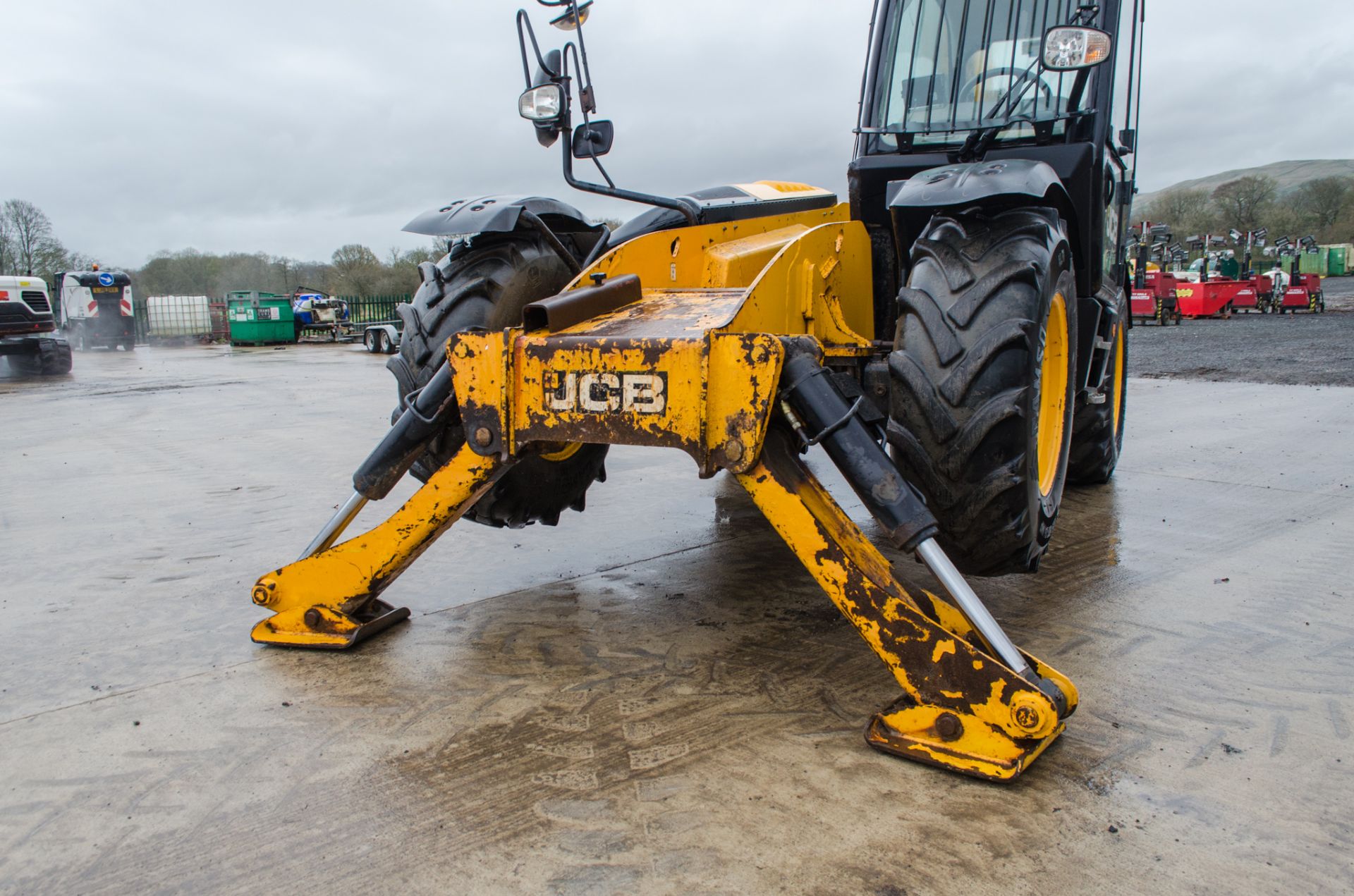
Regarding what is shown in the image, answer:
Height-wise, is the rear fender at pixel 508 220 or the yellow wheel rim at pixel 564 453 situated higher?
the rear fender at pixel 508 220

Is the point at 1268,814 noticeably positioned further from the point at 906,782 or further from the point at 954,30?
the point at 954,30

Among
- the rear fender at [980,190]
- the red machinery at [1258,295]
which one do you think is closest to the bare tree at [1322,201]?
the red machinery at [1258,295]

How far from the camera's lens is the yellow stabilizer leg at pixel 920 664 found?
2326mm

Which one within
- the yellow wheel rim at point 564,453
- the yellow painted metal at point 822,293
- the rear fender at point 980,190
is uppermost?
the rear fender at point 980,190

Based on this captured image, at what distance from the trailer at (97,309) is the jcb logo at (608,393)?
A: 2507 centimetres

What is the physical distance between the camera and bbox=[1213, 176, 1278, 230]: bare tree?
2397 inches

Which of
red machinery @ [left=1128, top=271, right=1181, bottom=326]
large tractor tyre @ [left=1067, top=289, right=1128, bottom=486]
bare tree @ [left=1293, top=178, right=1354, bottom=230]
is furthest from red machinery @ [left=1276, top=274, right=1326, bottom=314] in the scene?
bare tree @ [left=1293, top=178, right=1354, bottom=230]

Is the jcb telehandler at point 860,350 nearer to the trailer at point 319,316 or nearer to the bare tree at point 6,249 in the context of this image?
the trailer at point 319,316

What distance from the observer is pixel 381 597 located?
3.76 m

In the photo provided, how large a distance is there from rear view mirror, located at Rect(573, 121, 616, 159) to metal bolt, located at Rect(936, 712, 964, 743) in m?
2.03

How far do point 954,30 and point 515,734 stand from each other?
10.9 ft

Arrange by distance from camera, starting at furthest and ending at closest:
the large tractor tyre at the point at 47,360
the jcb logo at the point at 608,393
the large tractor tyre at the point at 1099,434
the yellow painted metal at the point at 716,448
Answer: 1. the large tractor tyre at the point at 47,360
2. the large tractor tyre at the point at 1099,434
3. the jcb logo at the point at 608,393
4. the yellow painted metal at the point at 716,448

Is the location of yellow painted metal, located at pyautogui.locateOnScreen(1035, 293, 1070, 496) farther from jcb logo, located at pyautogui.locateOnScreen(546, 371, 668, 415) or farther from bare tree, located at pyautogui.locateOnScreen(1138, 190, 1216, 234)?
bare tree, located at pyautogui.locateOnScreen(1138, 190, 1216, 234)

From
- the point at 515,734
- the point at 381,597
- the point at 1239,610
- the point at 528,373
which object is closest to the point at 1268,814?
the point at 1239,610
